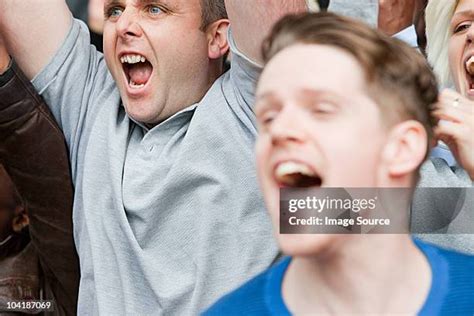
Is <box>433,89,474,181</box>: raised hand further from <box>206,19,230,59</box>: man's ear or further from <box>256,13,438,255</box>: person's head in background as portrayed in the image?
<box>206,19,230,59</box>: man's ear

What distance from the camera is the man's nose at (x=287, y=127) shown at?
0.95m

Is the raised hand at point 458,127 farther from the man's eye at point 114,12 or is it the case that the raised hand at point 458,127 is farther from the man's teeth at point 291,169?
the man's eye at point 114,12

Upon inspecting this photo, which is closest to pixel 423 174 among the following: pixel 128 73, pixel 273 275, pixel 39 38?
pixel 273 275

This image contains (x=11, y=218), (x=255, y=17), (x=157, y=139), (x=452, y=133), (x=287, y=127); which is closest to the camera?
(x=287, y=127)

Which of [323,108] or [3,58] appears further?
[3,58]

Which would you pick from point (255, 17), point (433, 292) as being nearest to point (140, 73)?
point (255, 17)

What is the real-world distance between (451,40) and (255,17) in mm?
245

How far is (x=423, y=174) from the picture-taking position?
4.16 ft

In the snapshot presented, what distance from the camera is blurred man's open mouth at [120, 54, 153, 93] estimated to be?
1448mm

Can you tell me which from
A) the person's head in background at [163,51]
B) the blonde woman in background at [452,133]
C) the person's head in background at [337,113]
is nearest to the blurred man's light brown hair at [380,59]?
the person's head in background at [337,113]

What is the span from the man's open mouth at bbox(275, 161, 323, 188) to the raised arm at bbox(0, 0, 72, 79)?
609 millimetres

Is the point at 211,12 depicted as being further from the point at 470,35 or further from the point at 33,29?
the point at 470,35

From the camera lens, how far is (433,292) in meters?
0.98

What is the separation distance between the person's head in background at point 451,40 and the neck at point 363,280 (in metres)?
0.39
